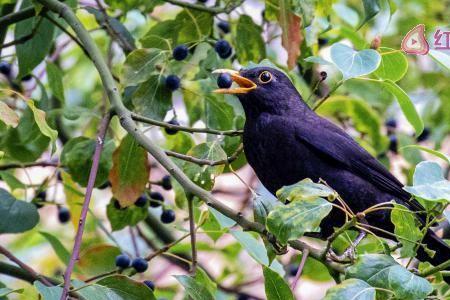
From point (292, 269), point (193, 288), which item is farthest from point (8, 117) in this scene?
point (292, 269)

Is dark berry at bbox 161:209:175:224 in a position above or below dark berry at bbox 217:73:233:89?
below

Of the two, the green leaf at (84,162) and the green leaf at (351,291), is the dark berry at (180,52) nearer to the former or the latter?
the green leaf at (84,162)

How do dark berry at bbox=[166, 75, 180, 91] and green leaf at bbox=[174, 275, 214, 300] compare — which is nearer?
green leaf at bbox=[174, 275, 214, 300]

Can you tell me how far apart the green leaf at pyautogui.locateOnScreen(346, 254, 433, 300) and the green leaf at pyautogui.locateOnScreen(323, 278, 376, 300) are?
2.5 inches

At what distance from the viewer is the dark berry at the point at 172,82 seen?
3.82 m

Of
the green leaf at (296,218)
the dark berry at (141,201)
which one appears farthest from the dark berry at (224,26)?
the green leaf at (296,218)

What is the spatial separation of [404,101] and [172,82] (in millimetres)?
996

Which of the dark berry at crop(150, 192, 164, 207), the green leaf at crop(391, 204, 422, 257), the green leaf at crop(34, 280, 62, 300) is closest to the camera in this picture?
the green leaf at crop(34, 280, 62, 300)

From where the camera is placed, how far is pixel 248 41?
4199mm

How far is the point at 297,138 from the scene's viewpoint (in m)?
4.15

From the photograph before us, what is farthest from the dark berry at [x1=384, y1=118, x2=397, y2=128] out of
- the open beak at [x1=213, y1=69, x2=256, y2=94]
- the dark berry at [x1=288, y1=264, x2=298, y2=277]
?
the open beak at [x1=213, y1=69, x2=256, y2=94]

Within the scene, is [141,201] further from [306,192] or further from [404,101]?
[306,192]

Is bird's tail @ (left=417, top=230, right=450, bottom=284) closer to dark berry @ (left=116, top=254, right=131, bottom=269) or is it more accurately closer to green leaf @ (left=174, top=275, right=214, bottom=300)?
dark berry @ (left=116, top=254, right=131, bottom=269)

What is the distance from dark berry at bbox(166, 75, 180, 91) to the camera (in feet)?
12.5
